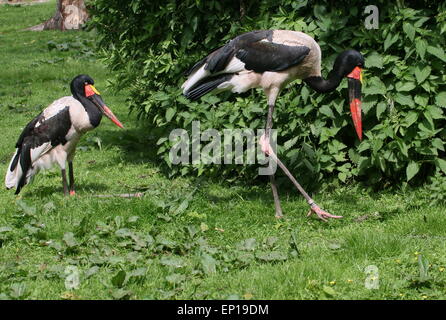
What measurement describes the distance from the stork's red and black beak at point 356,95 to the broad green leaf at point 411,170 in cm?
51

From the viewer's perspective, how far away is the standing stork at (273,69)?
5977 millimetres

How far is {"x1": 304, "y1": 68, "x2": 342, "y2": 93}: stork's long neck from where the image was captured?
6043 millimetres

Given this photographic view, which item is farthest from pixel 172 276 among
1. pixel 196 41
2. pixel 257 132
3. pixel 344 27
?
pixel 196 41

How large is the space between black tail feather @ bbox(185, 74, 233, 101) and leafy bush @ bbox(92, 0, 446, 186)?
555mm

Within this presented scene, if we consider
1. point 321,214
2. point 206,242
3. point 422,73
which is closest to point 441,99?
point 422,73

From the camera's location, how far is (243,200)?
641 cm

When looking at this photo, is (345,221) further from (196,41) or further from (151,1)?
(151,1)

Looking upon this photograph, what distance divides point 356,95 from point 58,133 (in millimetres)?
2850

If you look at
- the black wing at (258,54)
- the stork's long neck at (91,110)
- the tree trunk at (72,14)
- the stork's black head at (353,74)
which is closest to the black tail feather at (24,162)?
the stork's long neck at (91,110)

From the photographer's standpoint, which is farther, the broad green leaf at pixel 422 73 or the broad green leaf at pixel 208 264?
A: the broad green leaf at pixel 422 73

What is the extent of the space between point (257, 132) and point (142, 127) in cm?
307

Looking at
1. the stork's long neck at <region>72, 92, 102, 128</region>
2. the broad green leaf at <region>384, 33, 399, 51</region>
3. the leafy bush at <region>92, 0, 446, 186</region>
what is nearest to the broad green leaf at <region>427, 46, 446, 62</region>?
the leafy bush at <region>92, 0, 446, 186</region>

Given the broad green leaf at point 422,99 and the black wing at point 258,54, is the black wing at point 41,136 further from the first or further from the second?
the broad green leaf at point 422,99
